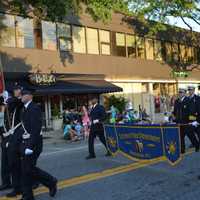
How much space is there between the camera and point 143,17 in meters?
33.8

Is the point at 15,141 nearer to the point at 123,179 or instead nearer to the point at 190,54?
→ the point at 123,179

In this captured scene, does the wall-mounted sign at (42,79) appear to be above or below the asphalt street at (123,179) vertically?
above

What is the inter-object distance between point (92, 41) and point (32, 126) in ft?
79.7

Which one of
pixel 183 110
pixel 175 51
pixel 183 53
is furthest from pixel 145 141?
pixel 183 53

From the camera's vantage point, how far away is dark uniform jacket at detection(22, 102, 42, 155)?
7.21 metres

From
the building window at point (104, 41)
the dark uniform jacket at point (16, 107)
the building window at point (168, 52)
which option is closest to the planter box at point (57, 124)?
the building window at point (104, 41)

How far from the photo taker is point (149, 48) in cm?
3794

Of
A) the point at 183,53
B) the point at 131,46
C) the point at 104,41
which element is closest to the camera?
the point at 104,41

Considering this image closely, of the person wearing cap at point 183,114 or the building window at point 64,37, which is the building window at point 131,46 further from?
the person wearing cap at point 183,114

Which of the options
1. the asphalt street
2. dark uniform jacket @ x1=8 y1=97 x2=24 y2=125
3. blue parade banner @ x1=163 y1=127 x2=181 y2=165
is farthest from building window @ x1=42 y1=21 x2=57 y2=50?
dark uniform jacket @ x1=8 y1=97 x2=24 y2=125

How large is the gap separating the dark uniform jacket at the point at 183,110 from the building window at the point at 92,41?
18.6m

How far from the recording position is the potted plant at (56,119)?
2639 centimetres

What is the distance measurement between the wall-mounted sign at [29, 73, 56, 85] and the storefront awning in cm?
20

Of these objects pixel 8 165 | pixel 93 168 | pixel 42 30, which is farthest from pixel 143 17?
pixel 8 165
